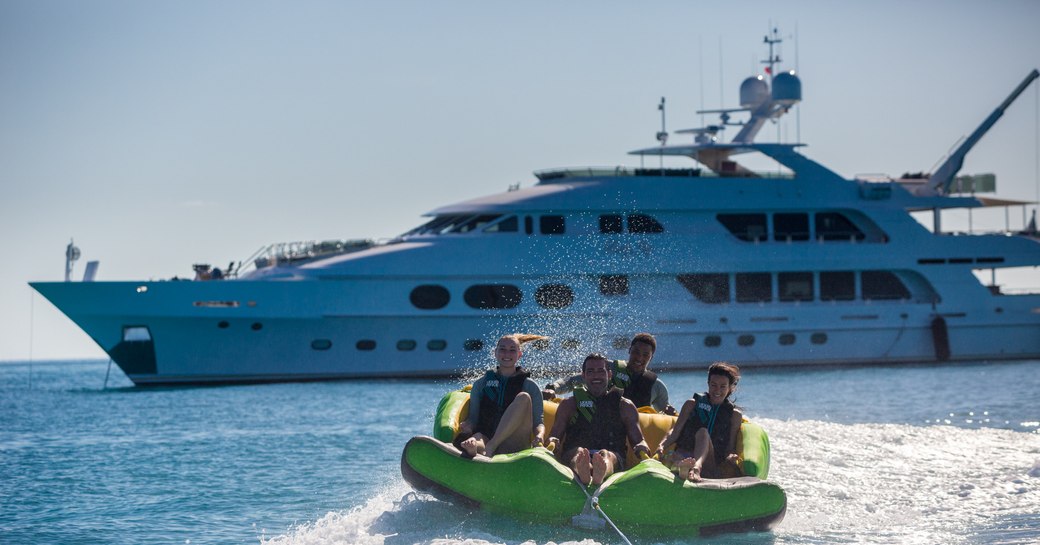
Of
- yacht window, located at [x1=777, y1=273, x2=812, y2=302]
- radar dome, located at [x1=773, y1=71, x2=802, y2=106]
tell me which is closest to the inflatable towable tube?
yacht window, located at [x1=777, y1=273, x2=812, y2=302]

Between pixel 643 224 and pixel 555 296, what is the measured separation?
10.1 ft

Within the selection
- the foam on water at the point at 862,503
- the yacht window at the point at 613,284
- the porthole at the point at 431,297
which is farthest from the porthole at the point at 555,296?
the foam on water at the point at 862,503

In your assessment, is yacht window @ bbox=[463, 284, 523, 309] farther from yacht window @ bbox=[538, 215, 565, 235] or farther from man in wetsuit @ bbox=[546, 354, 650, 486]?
man in wetsuit @ bbox=[546, 354, 650, 486]

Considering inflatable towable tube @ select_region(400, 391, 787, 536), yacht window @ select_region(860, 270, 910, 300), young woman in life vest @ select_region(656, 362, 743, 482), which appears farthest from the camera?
yacht window @ select_region(860, 270, 910, 300)

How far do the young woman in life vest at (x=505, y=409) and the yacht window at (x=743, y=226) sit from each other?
25.4m

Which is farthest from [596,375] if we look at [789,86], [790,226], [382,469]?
[789,86]

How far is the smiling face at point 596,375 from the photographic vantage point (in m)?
11.0

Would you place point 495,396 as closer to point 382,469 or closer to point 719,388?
point 719,388

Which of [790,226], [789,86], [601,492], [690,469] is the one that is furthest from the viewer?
[789,86]

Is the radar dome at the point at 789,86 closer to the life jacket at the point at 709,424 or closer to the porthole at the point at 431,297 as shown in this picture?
the porthole at the point at 431,297

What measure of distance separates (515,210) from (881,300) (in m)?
10.9

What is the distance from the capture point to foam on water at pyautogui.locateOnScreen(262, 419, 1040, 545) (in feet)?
34.8

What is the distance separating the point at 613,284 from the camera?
34375 mm

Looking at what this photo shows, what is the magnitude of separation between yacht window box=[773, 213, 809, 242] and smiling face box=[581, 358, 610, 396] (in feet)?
86.3
